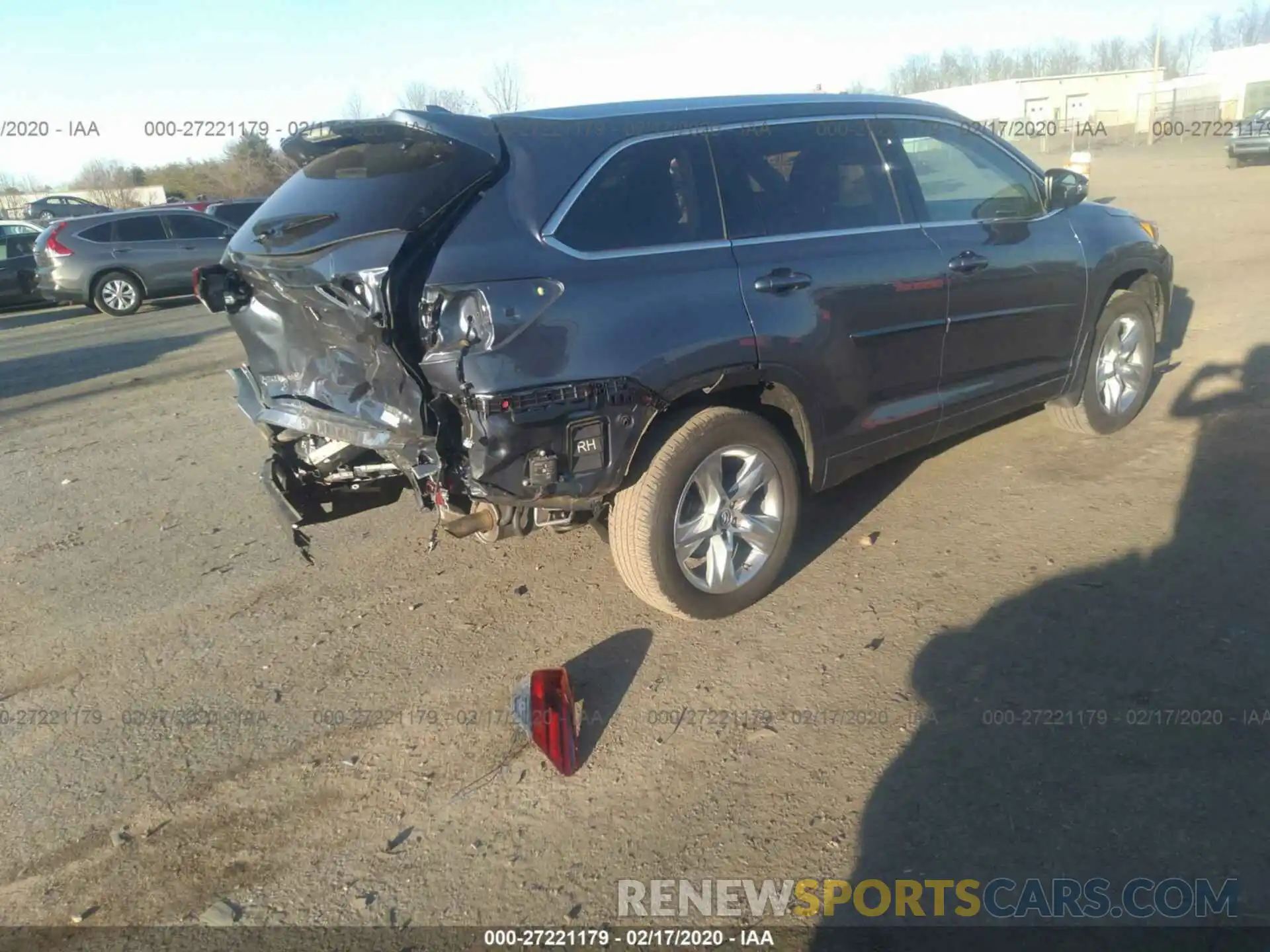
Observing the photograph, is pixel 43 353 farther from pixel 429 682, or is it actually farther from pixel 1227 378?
pixel 1227 378

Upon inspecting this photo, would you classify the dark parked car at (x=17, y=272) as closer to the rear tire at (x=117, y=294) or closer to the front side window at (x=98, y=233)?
the rear tire at (x=117, y=294)

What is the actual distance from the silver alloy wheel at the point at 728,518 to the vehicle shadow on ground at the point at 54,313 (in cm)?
1420

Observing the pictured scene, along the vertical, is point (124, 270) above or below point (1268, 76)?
below

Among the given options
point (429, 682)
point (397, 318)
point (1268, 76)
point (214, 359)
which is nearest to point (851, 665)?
point (429, 682)

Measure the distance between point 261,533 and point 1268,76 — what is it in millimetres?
60705

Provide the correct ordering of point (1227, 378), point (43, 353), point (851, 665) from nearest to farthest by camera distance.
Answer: point (851, 665), point (1227, 378), point (43, 353)

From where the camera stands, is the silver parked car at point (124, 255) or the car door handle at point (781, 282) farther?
the silver parked car at point (124, 255)

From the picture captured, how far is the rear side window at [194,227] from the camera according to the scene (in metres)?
16.0

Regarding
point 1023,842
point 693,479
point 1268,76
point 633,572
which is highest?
point 1268,76

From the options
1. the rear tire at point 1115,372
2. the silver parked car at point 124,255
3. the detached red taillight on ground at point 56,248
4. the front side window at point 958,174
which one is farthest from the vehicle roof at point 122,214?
the rear tire at point 1115,372

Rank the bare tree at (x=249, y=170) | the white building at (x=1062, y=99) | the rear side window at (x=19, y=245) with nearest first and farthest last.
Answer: the rear side window at (x=19, y=245)
the bare tree at (x=249, y=170)
the white building at (x=1062, y=99)

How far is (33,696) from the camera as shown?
12.6 ft

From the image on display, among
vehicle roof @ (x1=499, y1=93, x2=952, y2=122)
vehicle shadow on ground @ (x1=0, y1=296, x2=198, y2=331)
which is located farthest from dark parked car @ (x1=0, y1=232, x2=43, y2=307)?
vehicle roof @ (x1=499, y1=93, x2=952, y2=122)

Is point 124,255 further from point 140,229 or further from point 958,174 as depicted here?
point 958,174
